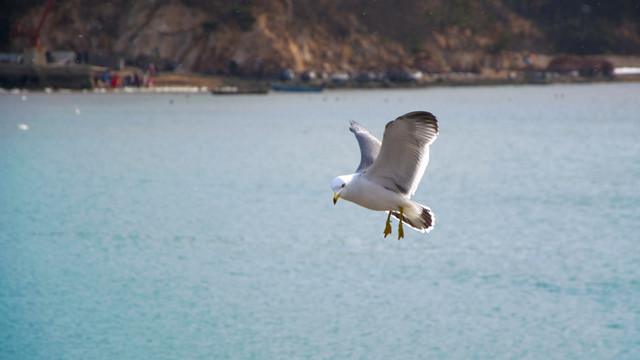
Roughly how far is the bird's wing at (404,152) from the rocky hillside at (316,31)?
11969 centimetres

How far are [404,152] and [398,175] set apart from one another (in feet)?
1.14

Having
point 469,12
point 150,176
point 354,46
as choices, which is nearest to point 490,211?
point 150,176

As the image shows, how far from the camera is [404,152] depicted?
1105 cm

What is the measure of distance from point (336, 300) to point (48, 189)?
29446 millimetres

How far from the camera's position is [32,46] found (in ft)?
378

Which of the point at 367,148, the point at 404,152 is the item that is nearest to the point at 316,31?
the point at 367,148

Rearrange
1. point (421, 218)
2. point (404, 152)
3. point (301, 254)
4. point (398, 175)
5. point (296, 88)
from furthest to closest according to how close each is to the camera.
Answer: point (296, 88) → point (301, 254) → point (421, 218) → point (398, 175) → point (404, 152)

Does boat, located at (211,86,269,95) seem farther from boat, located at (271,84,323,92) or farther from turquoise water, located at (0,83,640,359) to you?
turquoise water, located at (0,83,640,359)

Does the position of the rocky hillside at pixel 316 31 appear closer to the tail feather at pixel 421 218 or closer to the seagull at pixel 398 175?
the tail feather at pixel 421 218

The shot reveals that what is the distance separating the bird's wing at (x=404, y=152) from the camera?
10719mm

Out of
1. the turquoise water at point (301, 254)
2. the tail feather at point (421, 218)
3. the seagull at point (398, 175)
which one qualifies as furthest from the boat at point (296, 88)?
the seagull at point (398, 175)

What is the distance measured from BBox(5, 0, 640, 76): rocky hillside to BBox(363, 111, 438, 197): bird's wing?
4712 inches

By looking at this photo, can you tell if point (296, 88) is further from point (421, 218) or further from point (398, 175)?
point (398, 175)

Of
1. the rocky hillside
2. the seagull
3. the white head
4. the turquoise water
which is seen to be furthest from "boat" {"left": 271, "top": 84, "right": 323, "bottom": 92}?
the white head
